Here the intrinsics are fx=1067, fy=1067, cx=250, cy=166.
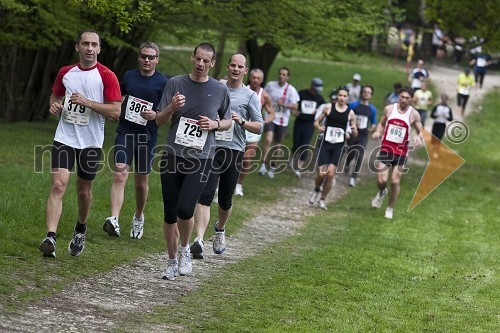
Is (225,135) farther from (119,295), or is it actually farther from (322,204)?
(322,204)

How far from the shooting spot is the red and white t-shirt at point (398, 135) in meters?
17.8

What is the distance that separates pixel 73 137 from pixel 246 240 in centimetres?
432

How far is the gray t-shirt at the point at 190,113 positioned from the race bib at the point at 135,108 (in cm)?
228

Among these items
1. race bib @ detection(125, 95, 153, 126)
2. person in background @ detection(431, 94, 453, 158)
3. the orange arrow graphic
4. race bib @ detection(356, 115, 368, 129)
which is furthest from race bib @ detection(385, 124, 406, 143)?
person in background @ detection(431, 94, 453, 158)

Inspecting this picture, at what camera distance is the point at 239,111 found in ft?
37.4

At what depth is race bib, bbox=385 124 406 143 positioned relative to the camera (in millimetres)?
17828

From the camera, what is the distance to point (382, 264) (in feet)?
42.8

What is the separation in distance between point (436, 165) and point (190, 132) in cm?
2049

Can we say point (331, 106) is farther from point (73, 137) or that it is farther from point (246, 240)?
point (73, 137)

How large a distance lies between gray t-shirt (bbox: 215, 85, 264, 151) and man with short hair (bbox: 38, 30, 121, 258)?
1.54 m

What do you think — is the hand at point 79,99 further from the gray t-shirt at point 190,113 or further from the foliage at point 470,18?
the foliage at point 470,18

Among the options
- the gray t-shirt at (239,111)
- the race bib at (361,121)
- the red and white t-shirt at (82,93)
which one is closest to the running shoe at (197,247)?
the gray t-shirt at (239,111)

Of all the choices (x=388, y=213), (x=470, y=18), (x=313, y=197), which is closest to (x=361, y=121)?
(x=313, y=197)

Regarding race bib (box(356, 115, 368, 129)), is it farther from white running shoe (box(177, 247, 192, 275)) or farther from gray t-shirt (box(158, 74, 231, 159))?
gray t-shirt (box(158, 74, 231, 159))
